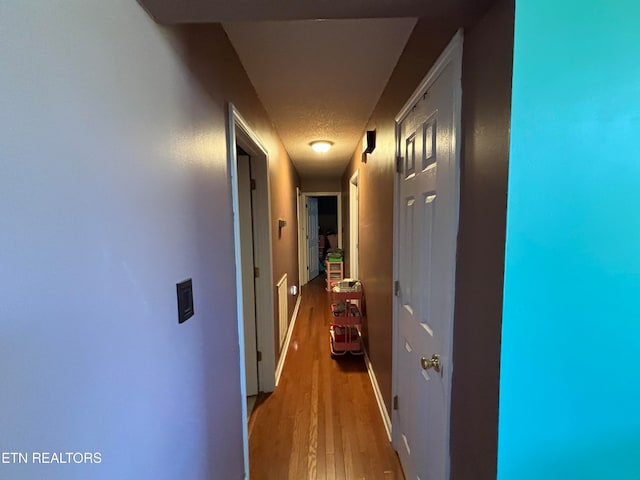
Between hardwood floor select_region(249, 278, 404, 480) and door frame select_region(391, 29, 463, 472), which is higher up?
door frame select_region(391, 29, 463, 472)

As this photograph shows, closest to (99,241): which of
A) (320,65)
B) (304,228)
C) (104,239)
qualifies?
(104,239)

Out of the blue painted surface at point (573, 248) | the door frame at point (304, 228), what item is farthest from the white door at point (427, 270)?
the door frame at point (304, 228)

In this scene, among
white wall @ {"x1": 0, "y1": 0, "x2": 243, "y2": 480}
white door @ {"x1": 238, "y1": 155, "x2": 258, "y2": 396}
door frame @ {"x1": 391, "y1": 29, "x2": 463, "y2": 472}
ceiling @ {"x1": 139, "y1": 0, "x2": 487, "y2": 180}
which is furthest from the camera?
white door @ {"x1": 238, "y1": 155, "x2": 258, "y2": 396}

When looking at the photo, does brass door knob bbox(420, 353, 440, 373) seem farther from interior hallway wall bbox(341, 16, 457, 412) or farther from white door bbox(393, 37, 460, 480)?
interior hallway wall bbox(341, 16, 457, 412)

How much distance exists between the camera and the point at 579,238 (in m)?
0.69

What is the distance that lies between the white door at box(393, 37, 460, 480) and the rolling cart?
1251mm

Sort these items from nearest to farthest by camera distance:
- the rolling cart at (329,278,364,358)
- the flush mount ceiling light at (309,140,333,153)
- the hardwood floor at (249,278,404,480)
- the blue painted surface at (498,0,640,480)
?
the blue painted surface at (498,0,640,480) < the hardwood floor at (249,278,404,480) < the rolling cart at (329,278,364,358) < the flush mount ceiling light at (309,140,333,153)

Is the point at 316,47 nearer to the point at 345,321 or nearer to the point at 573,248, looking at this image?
the point at 573,248

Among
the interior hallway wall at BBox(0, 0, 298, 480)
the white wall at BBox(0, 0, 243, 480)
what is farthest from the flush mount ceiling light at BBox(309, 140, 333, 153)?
the white wall at BBox(0, 0, 243, 480)

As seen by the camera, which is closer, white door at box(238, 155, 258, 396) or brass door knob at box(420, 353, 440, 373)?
brass door knob at box(420, 353, 440, 373)

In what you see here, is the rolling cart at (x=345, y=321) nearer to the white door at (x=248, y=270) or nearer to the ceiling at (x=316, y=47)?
the white door at (x=248, y=270)

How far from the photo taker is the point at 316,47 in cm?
144

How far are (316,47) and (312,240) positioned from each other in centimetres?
564

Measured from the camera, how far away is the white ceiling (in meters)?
1.31
